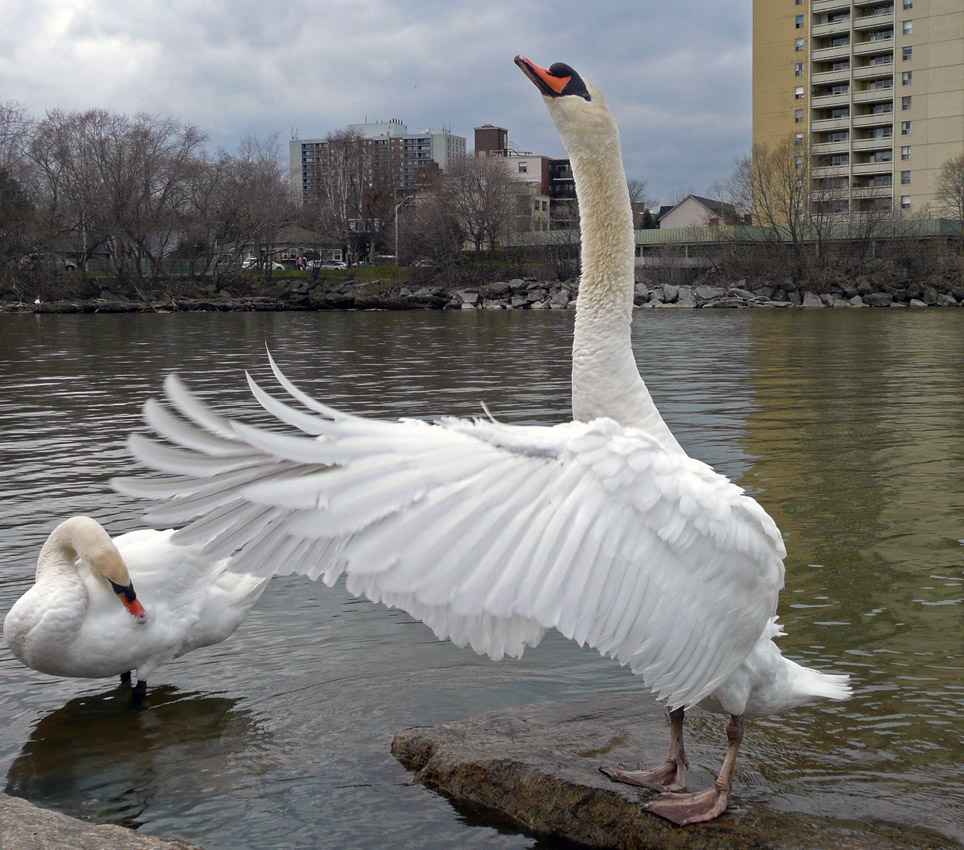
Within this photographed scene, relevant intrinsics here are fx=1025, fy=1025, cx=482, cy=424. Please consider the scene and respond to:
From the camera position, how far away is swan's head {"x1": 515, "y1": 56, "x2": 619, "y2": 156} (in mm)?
4418

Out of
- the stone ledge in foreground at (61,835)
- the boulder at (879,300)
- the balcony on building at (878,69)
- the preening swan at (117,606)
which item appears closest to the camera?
the stone ledge in foreground at (61,835)

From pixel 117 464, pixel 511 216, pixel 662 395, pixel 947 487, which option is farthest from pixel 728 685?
pixel 511 216

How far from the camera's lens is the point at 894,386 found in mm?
18297

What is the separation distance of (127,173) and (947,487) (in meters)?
71.6

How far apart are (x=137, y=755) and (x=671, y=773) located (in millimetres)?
2566

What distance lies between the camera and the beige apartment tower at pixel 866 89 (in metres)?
77.7

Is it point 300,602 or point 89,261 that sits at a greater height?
point 89,261

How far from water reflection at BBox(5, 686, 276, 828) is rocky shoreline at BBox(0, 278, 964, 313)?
5222 cm

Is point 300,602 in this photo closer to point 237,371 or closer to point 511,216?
point 237,371

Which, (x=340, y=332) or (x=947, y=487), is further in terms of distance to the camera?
(x=340, y=332)

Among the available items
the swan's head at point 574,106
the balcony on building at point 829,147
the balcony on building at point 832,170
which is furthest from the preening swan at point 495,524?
the balcony on building at point 829,147

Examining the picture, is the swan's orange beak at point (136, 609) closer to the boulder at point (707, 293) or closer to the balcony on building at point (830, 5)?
the boulder at point (707, 293)

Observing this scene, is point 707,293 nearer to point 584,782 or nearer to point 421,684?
point 421,684

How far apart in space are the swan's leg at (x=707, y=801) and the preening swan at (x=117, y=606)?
2.82m
